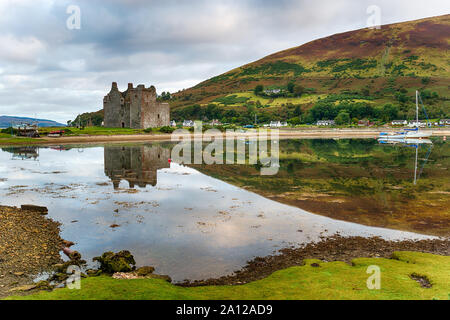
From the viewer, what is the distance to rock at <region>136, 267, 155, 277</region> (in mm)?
10014

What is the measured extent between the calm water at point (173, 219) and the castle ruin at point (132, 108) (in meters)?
60.6

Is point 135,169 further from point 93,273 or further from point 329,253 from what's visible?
point 329,253

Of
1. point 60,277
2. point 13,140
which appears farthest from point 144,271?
point 13,140

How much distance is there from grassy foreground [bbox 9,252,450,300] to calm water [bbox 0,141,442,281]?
5.61 feet

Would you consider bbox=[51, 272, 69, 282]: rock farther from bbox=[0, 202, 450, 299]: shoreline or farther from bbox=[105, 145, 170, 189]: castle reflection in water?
bbox=[105, 145, 170, 189]: castle reflection in water

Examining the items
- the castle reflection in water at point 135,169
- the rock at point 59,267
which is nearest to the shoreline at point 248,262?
the rock at point 59,267

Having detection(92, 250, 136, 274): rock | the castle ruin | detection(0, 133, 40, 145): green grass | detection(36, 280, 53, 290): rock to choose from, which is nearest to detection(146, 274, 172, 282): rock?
detection(92, 250, 136, 274): rock

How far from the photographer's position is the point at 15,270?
993 centimetres

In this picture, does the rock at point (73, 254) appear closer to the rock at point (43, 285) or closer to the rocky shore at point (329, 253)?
the rock at point (43, 285)

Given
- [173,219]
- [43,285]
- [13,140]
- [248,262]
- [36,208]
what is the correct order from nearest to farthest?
[43,285] → [248,262] → [173,219] → [36,208] → [13,140]

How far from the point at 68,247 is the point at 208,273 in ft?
18.3

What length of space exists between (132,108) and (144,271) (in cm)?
8280

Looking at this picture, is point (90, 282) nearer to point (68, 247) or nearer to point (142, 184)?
point (68, 247)

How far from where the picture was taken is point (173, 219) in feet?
53.7
